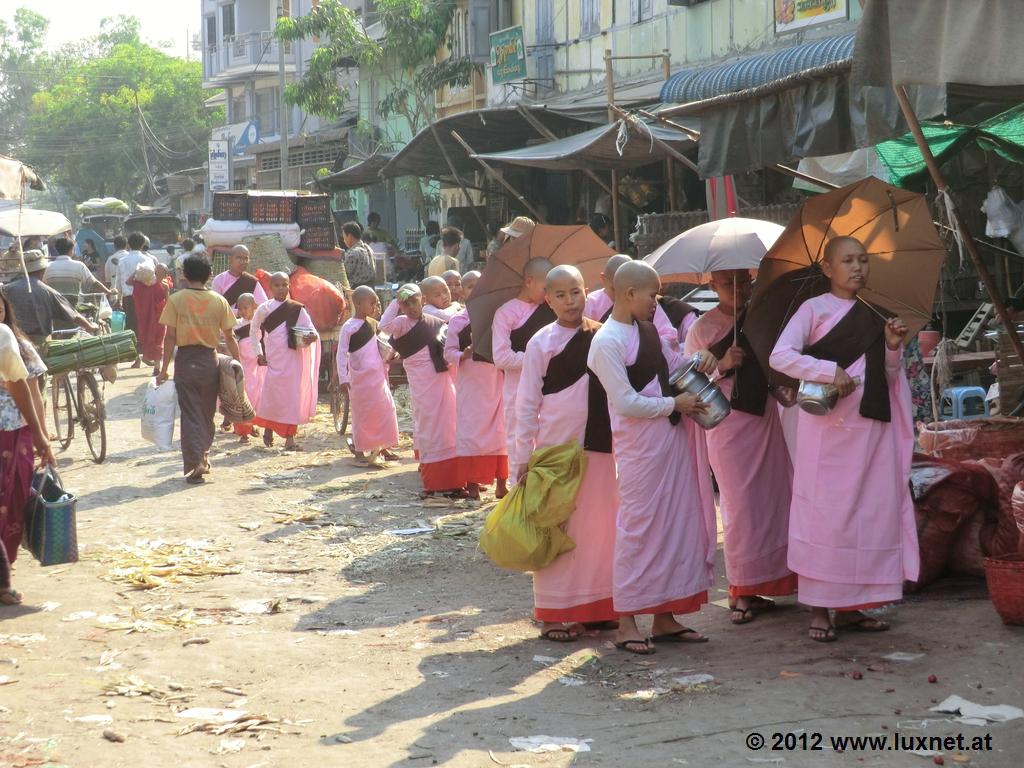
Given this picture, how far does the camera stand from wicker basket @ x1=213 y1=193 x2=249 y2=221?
1884 cm

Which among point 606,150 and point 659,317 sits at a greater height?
point 606,150

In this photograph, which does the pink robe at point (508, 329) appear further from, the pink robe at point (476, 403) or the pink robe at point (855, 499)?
the pink robe at point (855, 499)

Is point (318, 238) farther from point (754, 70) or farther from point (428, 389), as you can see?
point (428, 389)

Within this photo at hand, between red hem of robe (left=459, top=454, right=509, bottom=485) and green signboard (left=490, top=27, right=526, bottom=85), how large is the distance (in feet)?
50.7

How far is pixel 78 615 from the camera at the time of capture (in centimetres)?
736

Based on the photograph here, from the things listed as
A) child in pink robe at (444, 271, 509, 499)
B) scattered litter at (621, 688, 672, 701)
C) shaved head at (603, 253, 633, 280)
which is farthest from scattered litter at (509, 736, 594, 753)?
child in pink robe at (444, 271, 509, 499)

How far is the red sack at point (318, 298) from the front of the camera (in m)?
15.0

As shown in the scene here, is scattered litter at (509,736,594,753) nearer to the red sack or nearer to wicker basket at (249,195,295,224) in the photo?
the red sack

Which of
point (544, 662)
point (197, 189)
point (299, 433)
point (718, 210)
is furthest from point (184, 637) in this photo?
point (197, 189)

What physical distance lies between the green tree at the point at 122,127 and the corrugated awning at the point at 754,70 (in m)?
48.4

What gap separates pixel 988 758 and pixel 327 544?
18.1ft

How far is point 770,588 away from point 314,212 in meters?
13.1

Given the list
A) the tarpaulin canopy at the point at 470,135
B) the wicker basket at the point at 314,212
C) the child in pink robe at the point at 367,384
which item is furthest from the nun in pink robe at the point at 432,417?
the wicker basket at the point at 314,212

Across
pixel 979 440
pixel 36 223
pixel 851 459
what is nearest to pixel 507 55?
pixel 36 223
